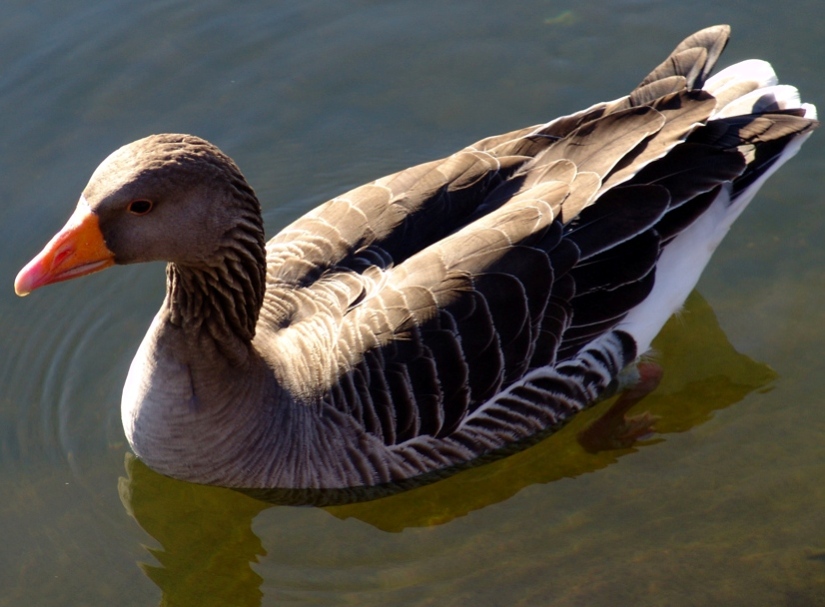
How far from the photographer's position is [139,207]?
5551 millimetres

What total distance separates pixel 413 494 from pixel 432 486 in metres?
0.14

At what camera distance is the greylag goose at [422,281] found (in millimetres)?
5871

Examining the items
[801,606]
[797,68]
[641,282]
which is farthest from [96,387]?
[797,68]

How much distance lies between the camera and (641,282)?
22.8 ft

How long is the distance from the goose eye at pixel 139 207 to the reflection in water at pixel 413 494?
2.24 meters

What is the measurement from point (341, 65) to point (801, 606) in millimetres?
6030

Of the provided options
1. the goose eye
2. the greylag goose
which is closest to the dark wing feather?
the greylag goose

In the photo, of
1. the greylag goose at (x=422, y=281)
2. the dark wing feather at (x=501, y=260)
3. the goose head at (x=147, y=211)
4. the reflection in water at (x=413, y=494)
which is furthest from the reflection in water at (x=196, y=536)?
the goose head at (x=147, y=211)

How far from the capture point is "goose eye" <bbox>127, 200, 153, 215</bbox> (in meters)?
5.51

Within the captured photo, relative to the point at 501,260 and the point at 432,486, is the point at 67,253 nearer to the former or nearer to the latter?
the point at 501,260

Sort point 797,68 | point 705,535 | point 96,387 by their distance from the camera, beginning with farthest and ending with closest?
point 797,68 < point 96,387 < point 705,535

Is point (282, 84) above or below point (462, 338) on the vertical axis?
above

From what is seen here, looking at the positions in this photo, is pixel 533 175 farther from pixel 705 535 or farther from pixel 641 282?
pixel 705 535

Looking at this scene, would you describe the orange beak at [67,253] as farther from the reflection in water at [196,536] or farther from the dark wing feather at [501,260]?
the reflection in water at [196,536]
